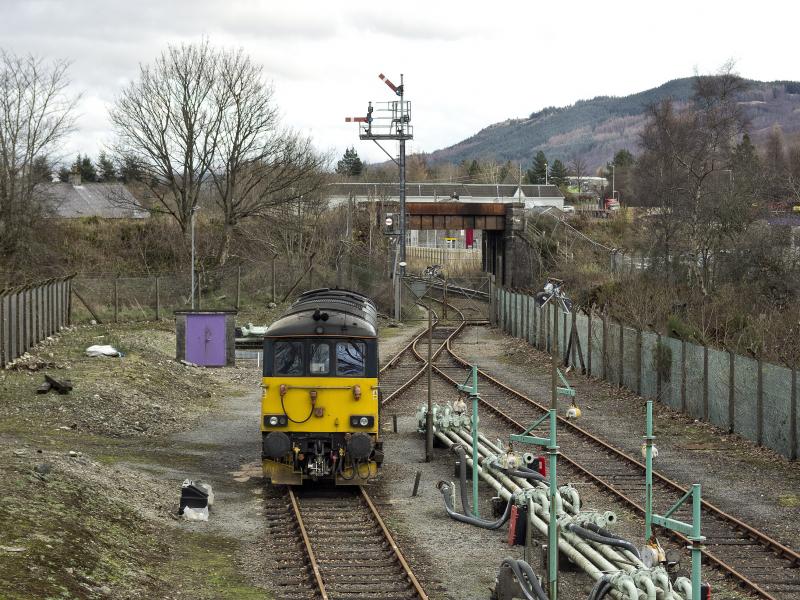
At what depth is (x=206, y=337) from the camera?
32188mm

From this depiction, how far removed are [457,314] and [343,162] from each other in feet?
234

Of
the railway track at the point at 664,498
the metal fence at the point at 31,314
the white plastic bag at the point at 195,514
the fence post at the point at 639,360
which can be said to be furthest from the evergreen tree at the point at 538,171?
the white plastic bag at the point at 195,514

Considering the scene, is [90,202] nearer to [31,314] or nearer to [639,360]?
[31,314]

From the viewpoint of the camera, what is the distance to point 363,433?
16781mm

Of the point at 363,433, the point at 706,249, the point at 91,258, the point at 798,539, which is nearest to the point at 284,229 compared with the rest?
the point at 91,258

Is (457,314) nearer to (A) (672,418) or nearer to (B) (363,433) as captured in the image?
(A) (672,418)

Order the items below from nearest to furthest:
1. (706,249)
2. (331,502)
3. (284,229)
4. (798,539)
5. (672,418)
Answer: (798,539)
(331,502)
(672,418)
(706,249)
(284,229)

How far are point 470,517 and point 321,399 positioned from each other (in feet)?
10.6

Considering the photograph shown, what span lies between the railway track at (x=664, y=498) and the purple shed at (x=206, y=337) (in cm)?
541

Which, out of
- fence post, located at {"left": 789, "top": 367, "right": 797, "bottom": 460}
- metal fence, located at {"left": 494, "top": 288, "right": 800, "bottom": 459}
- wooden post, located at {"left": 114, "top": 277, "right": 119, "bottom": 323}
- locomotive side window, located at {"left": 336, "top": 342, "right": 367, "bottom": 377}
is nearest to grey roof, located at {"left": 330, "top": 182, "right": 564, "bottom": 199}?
wooden post, located at {"left": 114, "top": 277, "right": 119, "bottom": 323}

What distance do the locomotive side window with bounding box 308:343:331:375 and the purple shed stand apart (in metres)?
15.3

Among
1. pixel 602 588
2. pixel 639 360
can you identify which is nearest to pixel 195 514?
pixel 602 588

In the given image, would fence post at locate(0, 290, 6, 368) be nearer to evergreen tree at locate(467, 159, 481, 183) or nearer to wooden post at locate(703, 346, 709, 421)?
wooden post at locate(703, 346, 709, 421)

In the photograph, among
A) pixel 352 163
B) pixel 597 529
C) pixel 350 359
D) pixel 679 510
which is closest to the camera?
pixel 597 529
